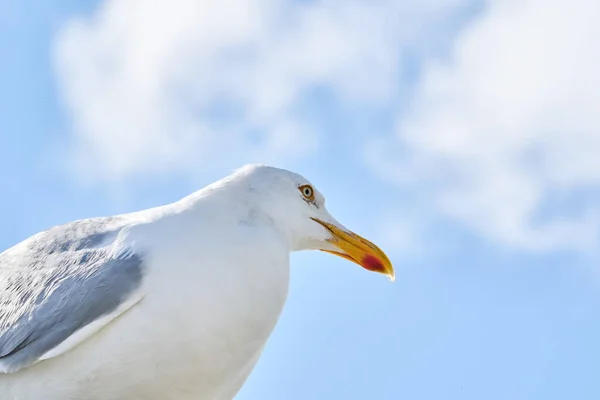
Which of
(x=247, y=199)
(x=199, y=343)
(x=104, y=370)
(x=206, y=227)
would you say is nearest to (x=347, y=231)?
(x=247, y=199)

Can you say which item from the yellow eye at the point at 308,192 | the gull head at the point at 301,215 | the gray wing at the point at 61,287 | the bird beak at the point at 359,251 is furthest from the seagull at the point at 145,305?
the bird beak at the point at 359,251

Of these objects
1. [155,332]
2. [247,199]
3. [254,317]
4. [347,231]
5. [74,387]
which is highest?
[347,231]

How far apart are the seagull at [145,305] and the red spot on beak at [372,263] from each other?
686mm

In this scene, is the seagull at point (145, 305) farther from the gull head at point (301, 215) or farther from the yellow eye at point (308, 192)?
the yellow eye at point (308, 192)

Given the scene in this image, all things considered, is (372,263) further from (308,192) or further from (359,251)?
(308,192)

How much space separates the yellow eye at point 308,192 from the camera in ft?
14.3

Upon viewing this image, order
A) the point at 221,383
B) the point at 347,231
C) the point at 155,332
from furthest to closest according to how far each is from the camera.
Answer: the point at 347,231 < the point at 221,383 < the point at 155,332

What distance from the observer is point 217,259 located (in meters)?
3.60

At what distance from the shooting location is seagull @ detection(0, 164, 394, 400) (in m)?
3.44

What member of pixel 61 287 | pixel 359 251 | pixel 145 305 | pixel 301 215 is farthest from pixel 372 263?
pixel 61 287

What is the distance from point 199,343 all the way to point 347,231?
1.31 metres

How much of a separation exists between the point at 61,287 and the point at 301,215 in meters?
1.26

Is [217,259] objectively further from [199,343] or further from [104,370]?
[104,370]

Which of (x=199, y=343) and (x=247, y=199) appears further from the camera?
(x=247, y=199)
